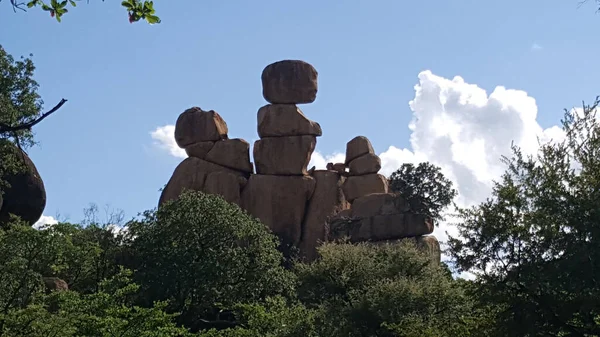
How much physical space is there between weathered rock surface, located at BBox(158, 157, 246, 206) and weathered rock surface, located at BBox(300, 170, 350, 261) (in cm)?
425

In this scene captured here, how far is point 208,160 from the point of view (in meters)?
42.6

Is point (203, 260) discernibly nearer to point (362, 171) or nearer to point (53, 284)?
point (53, 284)

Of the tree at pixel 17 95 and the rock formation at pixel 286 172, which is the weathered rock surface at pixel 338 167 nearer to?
the rock formation at pixel 286 172

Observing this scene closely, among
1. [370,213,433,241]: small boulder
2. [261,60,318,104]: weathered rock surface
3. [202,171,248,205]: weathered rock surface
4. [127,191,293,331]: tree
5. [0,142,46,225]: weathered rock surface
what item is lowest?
[127,191,293,331]: tree

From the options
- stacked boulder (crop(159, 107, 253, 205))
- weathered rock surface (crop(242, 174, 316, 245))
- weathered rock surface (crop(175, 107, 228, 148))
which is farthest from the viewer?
weathered rock surface (crop(175, 107, 228, 148))

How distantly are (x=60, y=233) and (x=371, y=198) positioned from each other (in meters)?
21.7

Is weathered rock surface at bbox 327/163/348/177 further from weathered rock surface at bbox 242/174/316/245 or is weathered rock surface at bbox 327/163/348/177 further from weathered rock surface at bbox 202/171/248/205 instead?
weathered rock surface at bbox 202/171/248/205

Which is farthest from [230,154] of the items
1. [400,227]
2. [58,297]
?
[58,297]

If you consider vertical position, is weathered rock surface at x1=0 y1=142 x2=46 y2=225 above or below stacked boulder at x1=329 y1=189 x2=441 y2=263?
below

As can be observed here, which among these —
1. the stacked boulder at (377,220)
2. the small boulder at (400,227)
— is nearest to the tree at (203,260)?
the stacked boulder at (377,220)

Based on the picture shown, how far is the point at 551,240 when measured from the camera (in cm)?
1341

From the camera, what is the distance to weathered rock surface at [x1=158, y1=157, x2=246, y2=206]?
41.6 meters

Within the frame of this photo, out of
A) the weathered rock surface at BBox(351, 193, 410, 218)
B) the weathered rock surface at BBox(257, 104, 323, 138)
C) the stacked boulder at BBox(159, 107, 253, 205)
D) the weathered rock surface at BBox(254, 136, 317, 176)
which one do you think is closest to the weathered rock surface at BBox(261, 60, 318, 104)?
the weathered rock surface at BBox(257, 104, 323, 138)

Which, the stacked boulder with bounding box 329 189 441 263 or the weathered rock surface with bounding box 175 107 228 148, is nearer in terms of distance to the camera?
the stacked boulder with bounding box 329 189 441 263
